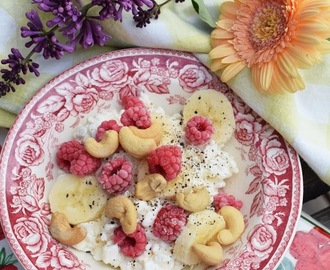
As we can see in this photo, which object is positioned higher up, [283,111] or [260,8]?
[260,8]

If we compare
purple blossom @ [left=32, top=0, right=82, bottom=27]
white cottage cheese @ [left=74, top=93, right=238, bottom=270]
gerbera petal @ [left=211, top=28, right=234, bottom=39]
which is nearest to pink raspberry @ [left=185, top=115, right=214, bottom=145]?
white cottage cheese @ [left=74, top=93, right=238, bottom=270]

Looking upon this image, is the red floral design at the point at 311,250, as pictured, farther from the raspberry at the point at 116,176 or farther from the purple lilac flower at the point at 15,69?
the purple lilac flower at the point at 15,69

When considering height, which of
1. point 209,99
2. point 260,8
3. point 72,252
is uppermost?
point 260,8

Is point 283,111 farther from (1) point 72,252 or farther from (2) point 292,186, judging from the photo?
(1) point 72,252

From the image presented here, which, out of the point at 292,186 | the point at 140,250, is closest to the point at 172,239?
the point at 140,250

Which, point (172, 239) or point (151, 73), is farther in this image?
point (151, 73)

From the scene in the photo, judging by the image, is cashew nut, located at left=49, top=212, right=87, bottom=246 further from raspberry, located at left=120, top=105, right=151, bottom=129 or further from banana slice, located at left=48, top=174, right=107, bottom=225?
raspberry, located at left=120, top=105, right=151, bottom=129
